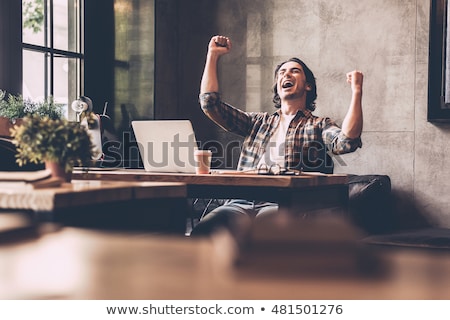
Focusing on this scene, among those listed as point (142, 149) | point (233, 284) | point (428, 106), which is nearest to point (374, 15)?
point (428, 106)

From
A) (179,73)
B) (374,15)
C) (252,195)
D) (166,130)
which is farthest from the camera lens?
(179,73)

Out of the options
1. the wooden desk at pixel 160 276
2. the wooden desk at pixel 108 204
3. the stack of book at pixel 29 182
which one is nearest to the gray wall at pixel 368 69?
the wooden desk at pixel 108 204

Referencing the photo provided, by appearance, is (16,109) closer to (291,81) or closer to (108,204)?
(291,81)

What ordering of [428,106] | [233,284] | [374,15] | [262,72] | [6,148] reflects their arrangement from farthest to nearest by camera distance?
[262,72]
[374,15]
[428,106]
[6,148]
[233,284]

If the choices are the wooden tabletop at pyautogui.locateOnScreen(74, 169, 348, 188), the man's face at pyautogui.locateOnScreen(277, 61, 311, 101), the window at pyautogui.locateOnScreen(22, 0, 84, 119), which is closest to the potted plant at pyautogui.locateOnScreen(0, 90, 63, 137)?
the window at pyautogui.locateOnScreen(22, 0, 84, 119)

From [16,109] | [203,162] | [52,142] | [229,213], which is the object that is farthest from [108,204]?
[16,109]

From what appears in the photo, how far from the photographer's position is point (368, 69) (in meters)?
5.04

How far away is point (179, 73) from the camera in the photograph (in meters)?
5.88

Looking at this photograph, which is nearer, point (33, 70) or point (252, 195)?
point (252, 195)

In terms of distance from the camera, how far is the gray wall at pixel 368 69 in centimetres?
481

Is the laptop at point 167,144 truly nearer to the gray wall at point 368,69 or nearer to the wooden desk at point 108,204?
the wooden desk at point 108,204

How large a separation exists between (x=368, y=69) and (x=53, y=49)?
2.49m

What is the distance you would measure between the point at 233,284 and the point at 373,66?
4741 mm
